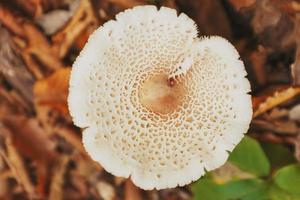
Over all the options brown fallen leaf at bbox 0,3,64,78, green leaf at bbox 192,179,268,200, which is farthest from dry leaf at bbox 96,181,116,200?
brown fallen leaf at bbox 0,3,64,78

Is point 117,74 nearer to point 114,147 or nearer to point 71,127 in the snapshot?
point 114,147

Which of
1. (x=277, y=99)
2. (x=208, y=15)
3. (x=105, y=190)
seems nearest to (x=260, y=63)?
(x=277, y=99)

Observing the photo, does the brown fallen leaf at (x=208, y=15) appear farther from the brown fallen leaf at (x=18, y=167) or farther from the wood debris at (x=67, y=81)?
the brown fallen leaf at (x=18, y=167)

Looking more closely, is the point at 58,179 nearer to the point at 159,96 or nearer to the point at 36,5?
the point at 36,5

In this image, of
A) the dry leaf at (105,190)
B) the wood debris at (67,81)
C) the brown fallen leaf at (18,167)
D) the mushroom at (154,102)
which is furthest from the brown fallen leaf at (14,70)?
the mushroom at (154,102)

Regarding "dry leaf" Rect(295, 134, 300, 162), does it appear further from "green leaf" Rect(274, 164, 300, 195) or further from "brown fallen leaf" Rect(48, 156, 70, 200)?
"brown fallen leaf" Rect(48, 156, 70, 200)

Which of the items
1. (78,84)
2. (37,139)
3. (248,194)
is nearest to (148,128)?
(78,84)
